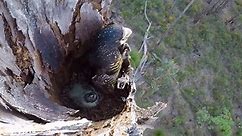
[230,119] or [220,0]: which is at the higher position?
→ [220,0]

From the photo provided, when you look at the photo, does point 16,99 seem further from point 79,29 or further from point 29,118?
point 79,29

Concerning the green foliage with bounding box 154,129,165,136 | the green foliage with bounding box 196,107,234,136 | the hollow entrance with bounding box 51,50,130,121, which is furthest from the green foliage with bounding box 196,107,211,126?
the hollow entrance with bounding box 51,50,130,121

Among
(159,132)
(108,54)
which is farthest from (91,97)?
(159,132)

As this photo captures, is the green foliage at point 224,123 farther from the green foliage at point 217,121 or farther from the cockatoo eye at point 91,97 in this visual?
the cockatoo eye at point 91,97

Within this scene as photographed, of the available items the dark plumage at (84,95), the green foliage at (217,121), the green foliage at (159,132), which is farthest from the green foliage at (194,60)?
the dark plumage at (84,95)

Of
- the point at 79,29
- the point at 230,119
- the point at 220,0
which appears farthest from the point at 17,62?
the point at 220,0

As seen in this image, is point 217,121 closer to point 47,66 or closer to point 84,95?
point 84,95

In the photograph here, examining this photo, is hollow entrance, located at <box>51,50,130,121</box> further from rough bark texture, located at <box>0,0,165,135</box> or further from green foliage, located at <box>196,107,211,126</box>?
green foliage, located at <box>196,107,211,126</box>
